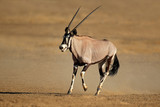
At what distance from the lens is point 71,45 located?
10.2m

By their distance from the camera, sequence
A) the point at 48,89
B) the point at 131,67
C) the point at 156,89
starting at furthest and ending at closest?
the point at 131,67
the point at 156,89
the point at 48,89

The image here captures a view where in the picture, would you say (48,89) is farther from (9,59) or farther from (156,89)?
(9,59)

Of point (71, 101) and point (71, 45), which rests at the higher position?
point (71, 45)

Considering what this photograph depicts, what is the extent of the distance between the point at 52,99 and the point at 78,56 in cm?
156

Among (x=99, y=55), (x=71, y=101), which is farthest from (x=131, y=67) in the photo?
(x=71, y=101)

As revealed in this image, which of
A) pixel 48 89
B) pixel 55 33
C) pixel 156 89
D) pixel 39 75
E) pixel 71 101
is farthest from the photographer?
pixel 55 33

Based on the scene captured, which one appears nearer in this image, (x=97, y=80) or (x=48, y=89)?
(x=48, y=89)

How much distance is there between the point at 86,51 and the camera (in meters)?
10.4

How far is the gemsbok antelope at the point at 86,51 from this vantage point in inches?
400

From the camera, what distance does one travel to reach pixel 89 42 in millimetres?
10617

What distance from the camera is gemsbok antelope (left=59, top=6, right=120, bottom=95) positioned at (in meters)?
10.2

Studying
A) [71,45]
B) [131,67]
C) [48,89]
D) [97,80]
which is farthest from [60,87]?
[131,67]

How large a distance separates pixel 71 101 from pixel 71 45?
171 cm

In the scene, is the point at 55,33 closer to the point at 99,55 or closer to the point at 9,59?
the point at 9,59
